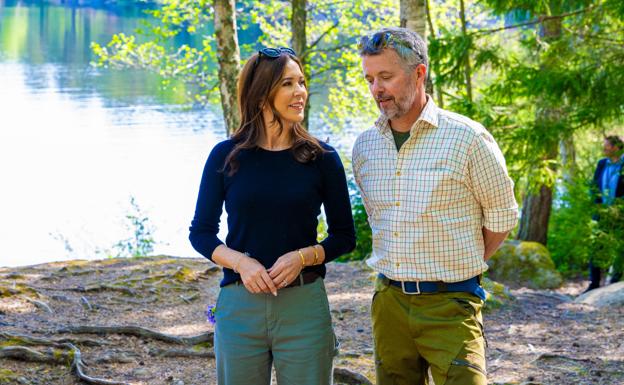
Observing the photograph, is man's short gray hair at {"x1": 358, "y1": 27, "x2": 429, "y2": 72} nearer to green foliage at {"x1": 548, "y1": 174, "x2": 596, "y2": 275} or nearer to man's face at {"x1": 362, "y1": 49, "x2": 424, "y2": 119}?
man's face at {"x1": 362, "y1": 49, "x2": 424, "y2": 119}

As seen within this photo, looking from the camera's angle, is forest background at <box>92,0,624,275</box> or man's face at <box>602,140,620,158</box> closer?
forest background at <box>92,0,624,275</box>

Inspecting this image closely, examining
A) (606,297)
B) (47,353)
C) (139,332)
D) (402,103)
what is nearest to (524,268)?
(606,297)

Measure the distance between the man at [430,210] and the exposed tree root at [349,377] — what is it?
191 centimetres

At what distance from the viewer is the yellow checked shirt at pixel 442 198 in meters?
2.89

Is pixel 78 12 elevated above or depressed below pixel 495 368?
above

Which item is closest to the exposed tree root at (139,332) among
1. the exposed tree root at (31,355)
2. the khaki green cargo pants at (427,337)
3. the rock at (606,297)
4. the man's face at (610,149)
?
the exposed tree root at (31,355)

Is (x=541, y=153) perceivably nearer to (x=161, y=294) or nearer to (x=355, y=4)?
(x=161, y=294)

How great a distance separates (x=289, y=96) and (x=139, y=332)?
331 cm

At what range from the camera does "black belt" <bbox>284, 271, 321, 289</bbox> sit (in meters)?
2.87

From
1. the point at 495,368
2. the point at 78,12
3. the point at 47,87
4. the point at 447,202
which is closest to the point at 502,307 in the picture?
the point at 495,368

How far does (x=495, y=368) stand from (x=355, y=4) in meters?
10.6

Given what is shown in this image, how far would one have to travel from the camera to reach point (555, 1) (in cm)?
914

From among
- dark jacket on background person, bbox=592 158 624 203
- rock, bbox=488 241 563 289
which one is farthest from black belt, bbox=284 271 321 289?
rock, bbox=488 241 563 289

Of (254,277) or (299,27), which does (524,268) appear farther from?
(254,277)
